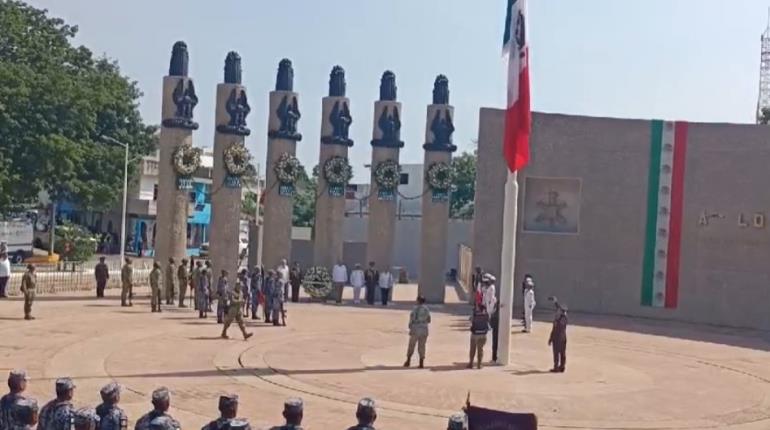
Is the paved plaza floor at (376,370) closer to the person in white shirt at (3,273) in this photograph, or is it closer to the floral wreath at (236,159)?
the person in white shirt at (3,273)

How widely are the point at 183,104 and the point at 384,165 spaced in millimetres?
6900

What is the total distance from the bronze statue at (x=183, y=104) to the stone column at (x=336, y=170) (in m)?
4.73

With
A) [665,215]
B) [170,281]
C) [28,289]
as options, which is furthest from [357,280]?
[28,289]

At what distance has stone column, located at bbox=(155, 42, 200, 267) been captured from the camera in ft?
94.6

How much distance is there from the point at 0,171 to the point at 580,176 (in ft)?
77.3

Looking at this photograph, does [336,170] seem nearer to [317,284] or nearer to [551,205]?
[317,284]

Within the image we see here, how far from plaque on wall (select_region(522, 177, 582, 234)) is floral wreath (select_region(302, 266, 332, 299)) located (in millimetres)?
6424

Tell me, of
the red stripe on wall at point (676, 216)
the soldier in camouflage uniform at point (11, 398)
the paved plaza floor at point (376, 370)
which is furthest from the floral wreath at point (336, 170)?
the soldier in camouflage uniform at point (11, 398)

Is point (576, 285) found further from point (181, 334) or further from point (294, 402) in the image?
point (294, 402)

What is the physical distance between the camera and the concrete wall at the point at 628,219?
28.7 m

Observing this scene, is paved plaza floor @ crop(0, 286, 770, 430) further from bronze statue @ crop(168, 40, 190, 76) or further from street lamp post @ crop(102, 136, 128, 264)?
street lamp post @ crop(102, 136, 128, 264)

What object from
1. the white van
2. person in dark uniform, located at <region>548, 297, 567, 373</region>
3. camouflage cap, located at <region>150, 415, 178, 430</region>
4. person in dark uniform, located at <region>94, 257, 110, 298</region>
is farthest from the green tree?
camouflage cap, located at <region>150, 415, 178, 430</region>

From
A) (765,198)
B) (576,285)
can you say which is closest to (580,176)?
(576,285)

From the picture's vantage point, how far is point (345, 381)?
54.2 ft
